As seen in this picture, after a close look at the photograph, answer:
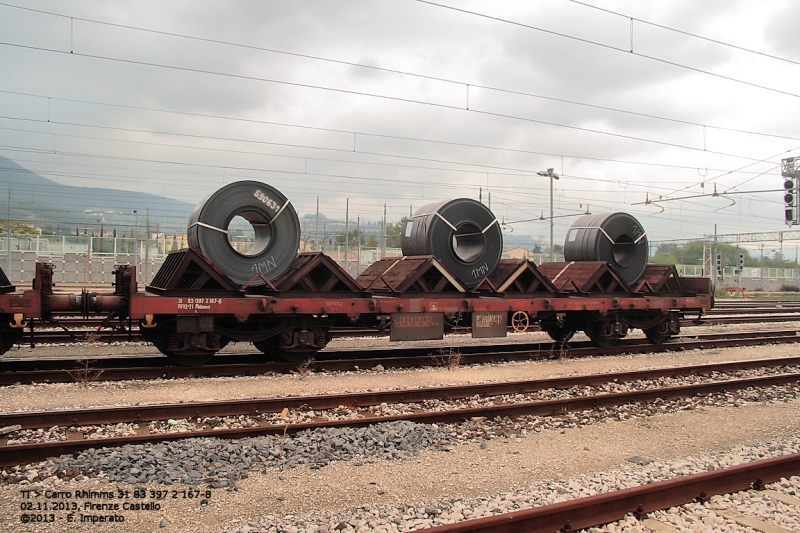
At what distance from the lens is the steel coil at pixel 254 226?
9844 mm

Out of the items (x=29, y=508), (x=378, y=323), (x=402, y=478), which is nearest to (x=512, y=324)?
(x=378, y=323)

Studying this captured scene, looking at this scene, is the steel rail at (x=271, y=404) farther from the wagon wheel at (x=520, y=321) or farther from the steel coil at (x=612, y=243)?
the steel coil at (x=612, y=243)

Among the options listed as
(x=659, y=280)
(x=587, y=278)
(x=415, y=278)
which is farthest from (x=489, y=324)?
(x=659, y=280)

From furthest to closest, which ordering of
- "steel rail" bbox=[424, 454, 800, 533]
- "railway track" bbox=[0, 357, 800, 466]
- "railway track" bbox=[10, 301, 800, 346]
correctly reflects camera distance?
"railway track" bbox=[10, 301, 800, 346] < "railway track" bbox=[0, 357, 800, 466] < "steel rail" bbox=[424, 454, 800, 533]

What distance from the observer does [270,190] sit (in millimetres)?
10383

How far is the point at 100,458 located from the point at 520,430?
440 centimetres

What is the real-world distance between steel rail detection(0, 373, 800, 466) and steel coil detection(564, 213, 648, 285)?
178 inches

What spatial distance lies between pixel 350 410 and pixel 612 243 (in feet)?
28.8

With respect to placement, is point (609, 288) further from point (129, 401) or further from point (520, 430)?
point (129, 401)

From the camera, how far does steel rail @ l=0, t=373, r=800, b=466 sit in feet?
18.1

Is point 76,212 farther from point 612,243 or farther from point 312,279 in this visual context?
point 612,243

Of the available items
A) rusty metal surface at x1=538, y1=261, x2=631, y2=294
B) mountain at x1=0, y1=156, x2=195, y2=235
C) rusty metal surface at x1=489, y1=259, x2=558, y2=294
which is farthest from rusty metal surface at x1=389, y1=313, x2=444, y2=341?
mountain at x1=0, y1=156, x2=195, y2=235

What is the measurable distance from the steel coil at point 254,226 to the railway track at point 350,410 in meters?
3.29

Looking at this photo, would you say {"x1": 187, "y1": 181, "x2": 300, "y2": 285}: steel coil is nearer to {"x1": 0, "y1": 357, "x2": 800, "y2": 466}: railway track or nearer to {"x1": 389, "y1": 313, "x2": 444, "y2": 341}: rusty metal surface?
{"x1": 389, "y1": 313, "x2": 444, "y2": 341}: rusty metal surface
